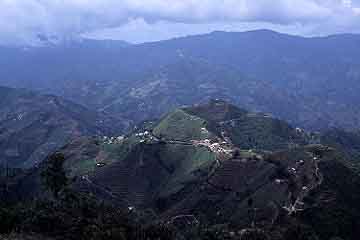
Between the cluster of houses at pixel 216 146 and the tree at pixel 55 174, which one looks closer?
the tree at pixel 55 174

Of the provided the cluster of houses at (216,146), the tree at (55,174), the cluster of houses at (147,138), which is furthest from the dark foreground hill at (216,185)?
the tree at (55,174)

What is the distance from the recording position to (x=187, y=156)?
167500mm

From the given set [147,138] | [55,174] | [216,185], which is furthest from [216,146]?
[55,174]

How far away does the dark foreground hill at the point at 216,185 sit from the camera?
112938 mm

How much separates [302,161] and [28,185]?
96.2 m

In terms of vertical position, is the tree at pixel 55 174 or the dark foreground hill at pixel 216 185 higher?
the tree at pixel 55 174

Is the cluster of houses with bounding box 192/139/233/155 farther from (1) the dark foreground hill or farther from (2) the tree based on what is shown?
(2) the tree

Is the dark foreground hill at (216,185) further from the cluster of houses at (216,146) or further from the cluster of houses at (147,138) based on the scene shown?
the cluster of houses at (147,138)

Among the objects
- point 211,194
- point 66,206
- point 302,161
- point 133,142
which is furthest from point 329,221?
point 133,142

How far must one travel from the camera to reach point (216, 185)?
143 metres

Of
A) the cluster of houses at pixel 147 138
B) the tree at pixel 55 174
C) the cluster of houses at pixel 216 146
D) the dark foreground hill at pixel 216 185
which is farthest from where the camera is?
the cluster of houses at pixel 147 138

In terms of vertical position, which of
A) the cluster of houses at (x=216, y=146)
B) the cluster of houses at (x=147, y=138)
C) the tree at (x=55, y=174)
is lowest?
the cluster of houses at (x=147, y=138)

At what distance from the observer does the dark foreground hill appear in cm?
11294

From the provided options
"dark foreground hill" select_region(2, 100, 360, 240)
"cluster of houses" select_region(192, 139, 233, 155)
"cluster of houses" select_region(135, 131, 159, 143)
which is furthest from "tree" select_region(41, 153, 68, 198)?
"cluster of houses" select_region(135, 131, 159, 143)
